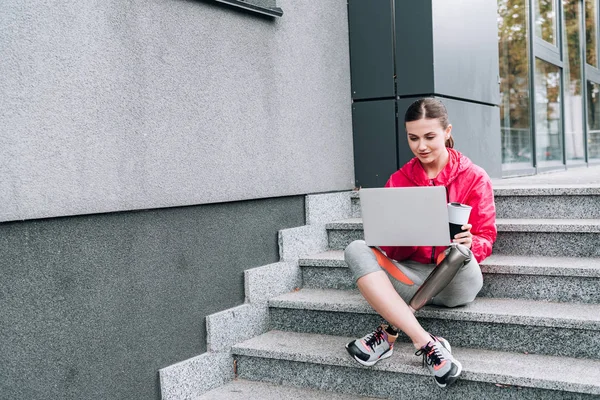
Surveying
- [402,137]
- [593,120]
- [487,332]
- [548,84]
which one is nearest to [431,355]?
[487,332]

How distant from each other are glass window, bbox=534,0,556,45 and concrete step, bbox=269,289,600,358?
504cm

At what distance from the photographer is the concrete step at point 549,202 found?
11.8ft

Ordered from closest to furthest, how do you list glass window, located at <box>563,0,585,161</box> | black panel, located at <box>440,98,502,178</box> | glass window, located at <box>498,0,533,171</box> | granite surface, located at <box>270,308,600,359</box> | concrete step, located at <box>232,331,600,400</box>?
concrete step, located at <box>232,331,600,400</box>
granite surface, located at <box>270,308,600,359</box>
black panel, located at <box>440,98,502,178</box>
glass window, located at <box>498,0,533,171</box>
glass window, located at <box>563,0,585,161</box>

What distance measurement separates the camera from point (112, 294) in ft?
8.97

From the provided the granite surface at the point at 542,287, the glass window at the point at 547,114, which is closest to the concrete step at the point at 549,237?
the granite surface at the point at 542,287

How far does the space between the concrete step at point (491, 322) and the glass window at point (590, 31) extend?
24.3ft

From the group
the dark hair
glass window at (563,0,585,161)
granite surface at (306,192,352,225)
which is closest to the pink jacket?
the dark hair

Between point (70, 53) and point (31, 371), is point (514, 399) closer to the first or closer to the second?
point (31, 371)

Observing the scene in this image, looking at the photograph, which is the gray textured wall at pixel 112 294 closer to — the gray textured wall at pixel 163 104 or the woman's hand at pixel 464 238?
the gray textured wall at pixel 163 104

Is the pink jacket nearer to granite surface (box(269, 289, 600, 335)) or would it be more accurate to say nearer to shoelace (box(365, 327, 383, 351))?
granite surface (box(269, 289, 600, 335))

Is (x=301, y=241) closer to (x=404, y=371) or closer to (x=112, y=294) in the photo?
(x=404, y=371)

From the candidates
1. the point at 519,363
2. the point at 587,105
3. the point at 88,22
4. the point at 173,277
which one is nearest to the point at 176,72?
the point at 88,22

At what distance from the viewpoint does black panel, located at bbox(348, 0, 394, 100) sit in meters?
4.44

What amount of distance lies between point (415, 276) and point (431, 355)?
463 mm
